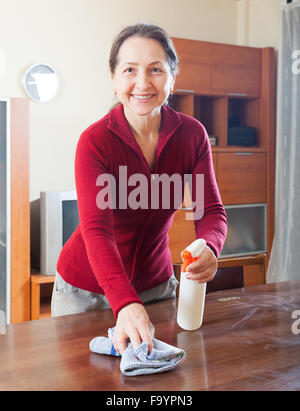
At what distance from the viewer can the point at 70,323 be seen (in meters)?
1.47

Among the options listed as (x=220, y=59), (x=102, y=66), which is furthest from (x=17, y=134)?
(x=220, y=59)

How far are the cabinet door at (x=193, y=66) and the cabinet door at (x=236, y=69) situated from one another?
0.25 ft

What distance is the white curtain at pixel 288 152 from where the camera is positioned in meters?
4.32

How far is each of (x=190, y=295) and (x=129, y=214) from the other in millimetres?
289

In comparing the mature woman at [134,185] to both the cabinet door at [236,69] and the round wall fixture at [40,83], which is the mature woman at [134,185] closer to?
the round wall fixture at [40,83]

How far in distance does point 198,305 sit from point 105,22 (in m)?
3.25

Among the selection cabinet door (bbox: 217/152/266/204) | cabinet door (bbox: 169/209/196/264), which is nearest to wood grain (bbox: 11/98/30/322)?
cabinet door (bbox: 169/209/196/264)

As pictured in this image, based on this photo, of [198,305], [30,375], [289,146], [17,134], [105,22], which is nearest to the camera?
[30,375]

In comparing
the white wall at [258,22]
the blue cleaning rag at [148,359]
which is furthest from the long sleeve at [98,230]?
the white wall at [258,22]

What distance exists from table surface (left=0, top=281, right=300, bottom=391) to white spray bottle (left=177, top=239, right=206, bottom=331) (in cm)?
3

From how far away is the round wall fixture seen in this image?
3787 mm

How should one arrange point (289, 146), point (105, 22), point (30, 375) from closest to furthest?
point (30, 375), point (105, 22), point (289, 146)

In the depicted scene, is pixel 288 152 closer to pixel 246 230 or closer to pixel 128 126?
pixel 246 230

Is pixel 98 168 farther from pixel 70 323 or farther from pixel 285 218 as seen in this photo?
pixel 285 218
